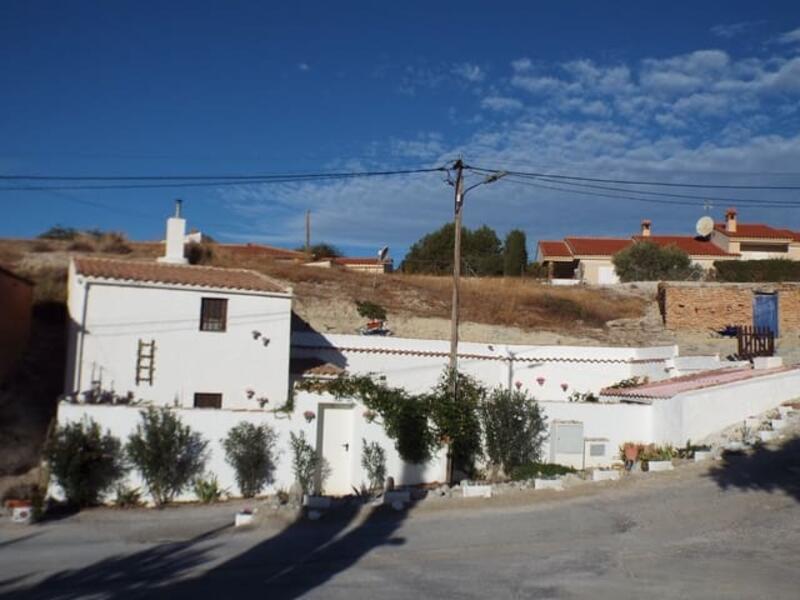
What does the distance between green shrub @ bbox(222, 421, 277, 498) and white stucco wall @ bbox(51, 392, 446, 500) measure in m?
0.14

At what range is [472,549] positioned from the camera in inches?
475

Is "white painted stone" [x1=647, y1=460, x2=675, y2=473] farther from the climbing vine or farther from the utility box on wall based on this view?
the climbing vine

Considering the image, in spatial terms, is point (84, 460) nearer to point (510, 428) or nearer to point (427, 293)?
point (510, 428)

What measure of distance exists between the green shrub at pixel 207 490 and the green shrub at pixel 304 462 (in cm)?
185

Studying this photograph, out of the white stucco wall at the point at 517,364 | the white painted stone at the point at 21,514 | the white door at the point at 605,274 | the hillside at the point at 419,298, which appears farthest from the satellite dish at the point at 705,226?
the white painted stone at the point at 21,514

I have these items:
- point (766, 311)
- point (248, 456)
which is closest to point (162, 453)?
point (248, 456)

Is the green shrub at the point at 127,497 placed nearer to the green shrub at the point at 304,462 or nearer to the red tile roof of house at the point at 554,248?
the green shrub at the point at 304,462

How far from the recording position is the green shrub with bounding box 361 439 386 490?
18.2 metres

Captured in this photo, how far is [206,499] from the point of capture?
16672 millimetres

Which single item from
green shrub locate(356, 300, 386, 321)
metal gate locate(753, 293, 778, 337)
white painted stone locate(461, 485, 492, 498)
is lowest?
white painted stone locate(461, 485, 492, 498)

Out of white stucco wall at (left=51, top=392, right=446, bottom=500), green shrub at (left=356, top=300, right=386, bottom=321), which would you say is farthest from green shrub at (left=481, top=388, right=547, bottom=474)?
green shrub at (left=356, top=300, right=386, bottom=321)

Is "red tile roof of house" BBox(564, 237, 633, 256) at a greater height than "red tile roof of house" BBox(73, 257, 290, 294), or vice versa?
"red tile roof of house" BBox(564, 237, 633, 256)

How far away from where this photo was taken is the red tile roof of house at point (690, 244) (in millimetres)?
53844

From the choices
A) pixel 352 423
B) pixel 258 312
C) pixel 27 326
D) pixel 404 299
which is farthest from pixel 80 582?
pixel 404 299
